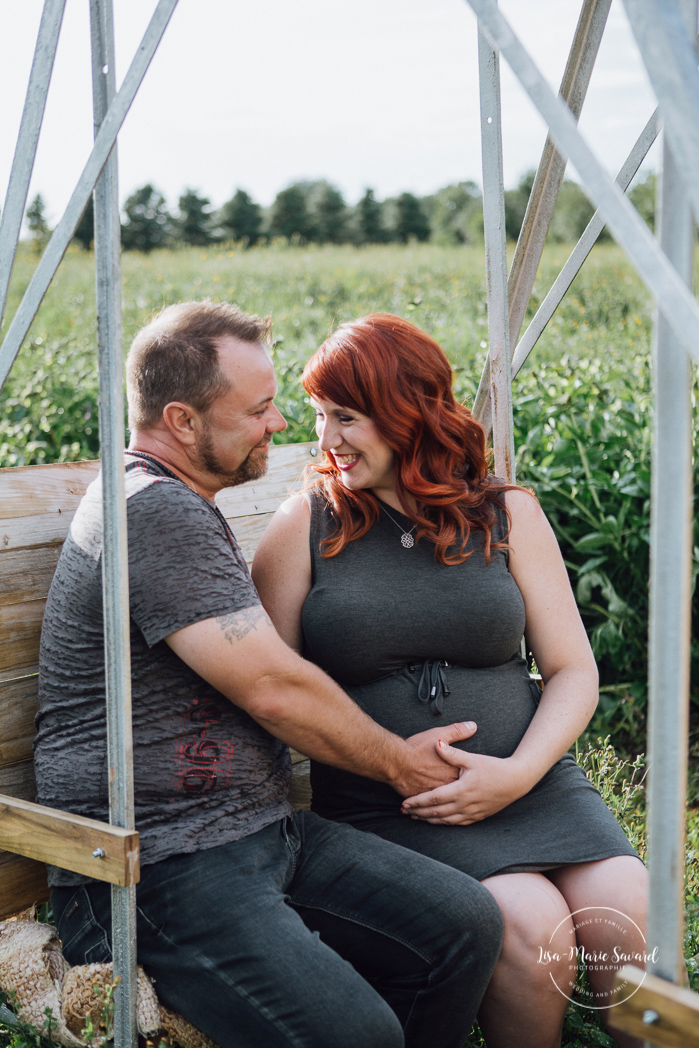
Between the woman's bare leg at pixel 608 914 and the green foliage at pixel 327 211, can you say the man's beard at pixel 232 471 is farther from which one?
the green foliage at pixel 327 211

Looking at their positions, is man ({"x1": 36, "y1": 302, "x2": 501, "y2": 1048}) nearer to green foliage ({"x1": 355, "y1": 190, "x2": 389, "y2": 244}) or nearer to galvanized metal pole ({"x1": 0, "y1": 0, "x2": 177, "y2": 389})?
galvanized metal pole ({"x1": 0, "y1": 0, "x2": 177, "y2": 389})

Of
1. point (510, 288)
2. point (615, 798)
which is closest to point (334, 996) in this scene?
point (615, 798)

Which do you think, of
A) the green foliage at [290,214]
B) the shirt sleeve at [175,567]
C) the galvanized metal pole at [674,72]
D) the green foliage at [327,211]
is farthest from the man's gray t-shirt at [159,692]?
the green foliage at [290,214]

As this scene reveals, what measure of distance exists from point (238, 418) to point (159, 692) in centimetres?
58

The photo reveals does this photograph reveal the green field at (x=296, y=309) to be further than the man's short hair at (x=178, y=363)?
Yes

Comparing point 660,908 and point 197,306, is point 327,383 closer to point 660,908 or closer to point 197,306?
point 197,306

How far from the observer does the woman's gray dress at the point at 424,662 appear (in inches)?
77.1

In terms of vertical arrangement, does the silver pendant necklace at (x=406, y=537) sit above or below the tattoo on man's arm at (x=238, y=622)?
above

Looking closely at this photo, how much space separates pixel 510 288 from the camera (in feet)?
8.00

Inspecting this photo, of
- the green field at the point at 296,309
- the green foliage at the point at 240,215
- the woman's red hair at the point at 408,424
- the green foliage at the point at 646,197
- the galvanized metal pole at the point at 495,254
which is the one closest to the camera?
the woman's red hair at the point at 408,424

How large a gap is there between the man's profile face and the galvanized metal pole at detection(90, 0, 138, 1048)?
1.39ft

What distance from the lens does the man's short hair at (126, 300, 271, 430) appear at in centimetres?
183

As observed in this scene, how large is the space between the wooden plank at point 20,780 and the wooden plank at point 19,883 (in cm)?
12

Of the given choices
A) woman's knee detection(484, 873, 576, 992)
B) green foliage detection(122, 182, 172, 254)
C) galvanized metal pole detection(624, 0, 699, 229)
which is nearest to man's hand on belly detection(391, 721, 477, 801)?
woman's knee detection(484, 873, 576, 992)
